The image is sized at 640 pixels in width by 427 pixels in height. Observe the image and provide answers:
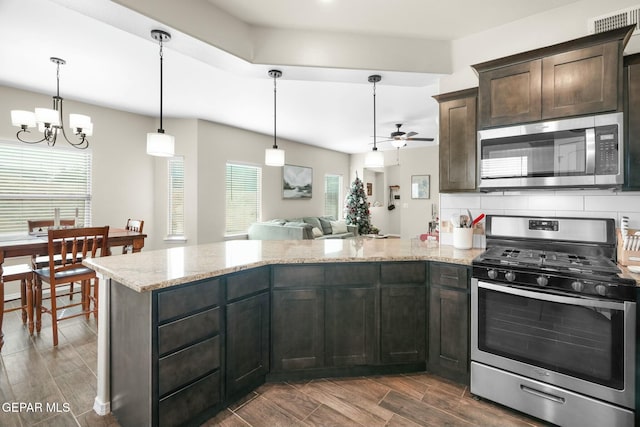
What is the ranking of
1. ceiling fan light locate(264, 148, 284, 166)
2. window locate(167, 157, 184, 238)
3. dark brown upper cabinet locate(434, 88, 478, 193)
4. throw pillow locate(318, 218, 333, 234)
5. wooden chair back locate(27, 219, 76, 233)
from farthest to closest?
throw pillow locate(318, 218, 333, 234)
window locate(167, 157, 184, 238)
wooden chair back locate(27, 219, 76, 233)
ceiling fan light locate(264, 148, 284, 166)
dark brown upper cabinet locate(434, 88, 478, 193)

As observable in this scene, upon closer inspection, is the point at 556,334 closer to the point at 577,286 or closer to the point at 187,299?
the point at 577,286

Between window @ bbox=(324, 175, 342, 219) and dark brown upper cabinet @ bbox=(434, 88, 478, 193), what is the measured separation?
20.1ft

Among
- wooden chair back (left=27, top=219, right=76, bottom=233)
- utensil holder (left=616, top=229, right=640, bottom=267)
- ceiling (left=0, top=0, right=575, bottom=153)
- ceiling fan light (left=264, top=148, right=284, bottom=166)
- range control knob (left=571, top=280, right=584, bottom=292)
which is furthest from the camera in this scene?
wooden chair back (left=27, top=219, right=76, bottom=233)

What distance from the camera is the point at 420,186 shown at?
852 cm

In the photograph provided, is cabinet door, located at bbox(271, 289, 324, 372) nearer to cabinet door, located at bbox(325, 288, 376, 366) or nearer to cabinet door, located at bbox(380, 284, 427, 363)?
cabinet door, located at bbox(325, 288, 376, 366)

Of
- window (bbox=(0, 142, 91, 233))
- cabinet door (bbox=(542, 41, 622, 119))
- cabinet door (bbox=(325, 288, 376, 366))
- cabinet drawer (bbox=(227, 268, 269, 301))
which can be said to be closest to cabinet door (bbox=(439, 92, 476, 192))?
cabinet door (bbox=(542, 41, 622, 119))

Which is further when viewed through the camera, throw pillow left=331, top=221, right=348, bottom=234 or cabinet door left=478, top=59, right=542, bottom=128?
throw pillow left=331, top=221, right=348, bottom=234

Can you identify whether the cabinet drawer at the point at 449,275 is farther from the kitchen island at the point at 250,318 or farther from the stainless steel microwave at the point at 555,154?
the stainless steel microwave at the point at 555,154

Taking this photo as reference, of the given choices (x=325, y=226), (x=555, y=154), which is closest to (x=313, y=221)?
(x=325, y=226)

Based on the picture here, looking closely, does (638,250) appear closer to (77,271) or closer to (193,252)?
(193,252)

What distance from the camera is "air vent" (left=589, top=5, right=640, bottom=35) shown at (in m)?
2.10

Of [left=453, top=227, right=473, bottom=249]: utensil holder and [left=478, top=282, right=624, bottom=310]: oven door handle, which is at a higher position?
[left=453, top=227, right=473, bottom=249]: utensil holder

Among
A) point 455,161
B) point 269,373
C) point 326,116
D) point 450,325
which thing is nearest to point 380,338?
point 450,325

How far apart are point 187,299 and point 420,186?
7.78 m
